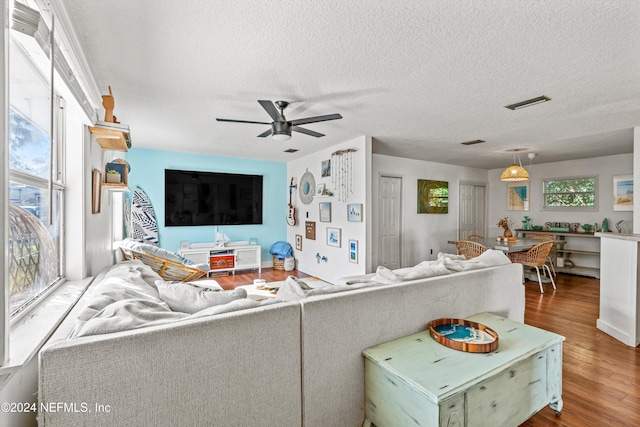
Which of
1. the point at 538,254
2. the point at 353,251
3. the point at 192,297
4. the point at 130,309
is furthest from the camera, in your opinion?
the point at 353,251

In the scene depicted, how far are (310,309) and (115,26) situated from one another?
1986mm

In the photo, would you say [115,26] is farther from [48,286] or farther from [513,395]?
[513,395]

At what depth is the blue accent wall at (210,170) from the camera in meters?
5.24

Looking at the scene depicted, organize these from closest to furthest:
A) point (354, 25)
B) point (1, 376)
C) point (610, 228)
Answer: point (1, 376)
point (354, 25)
point (610, 228)

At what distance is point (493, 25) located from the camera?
5.59 feet

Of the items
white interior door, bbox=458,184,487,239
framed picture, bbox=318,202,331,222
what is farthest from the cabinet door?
white interior door, bbox=458,184,487,239

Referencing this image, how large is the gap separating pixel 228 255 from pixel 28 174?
437cm

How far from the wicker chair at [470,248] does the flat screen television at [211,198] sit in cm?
393

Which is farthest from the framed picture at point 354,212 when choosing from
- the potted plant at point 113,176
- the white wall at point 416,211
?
the potted plant at point 113,176

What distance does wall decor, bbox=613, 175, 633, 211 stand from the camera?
525cm

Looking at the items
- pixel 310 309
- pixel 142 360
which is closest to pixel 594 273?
pixel 310 309

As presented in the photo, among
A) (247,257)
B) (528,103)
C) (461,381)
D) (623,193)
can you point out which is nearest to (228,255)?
(247,257)

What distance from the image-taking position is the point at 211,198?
18.9 feet

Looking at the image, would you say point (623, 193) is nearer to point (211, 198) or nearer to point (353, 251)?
point (353, 251)
